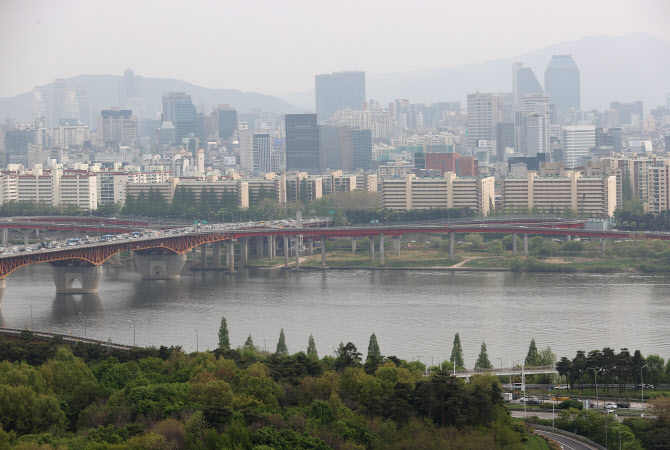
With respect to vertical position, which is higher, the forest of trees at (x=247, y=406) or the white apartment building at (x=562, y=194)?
the white apartment building at (x=562, y=194)

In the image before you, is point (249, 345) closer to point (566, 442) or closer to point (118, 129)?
point (566, 442)

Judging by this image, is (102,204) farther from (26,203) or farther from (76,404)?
(76,404)

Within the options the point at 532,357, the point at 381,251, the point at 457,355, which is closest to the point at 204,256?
the point at 381,251


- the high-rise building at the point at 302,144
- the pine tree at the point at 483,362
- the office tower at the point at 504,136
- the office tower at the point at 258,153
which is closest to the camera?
the pine tree at the point at 483,362

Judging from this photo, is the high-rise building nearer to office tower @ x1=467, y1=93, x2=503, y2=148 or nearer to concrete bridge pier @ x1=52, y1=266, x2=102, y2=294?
office tower @ x1=467, y1=93, x2=503, y2=148

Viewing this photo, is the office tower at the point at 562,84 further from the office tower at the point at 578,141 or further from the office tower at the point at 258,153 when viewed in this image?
the office tower at the point at 258,153

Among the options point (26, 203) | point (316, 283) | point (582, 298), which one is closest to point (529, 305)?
point (582, 298)

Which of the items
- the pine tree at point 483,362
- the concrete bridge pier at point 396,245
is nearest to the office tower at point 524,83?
the concrete bridge pier at point 396,245

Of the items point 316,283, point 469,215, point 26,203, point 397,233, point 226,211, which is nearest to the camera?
point 316,283
